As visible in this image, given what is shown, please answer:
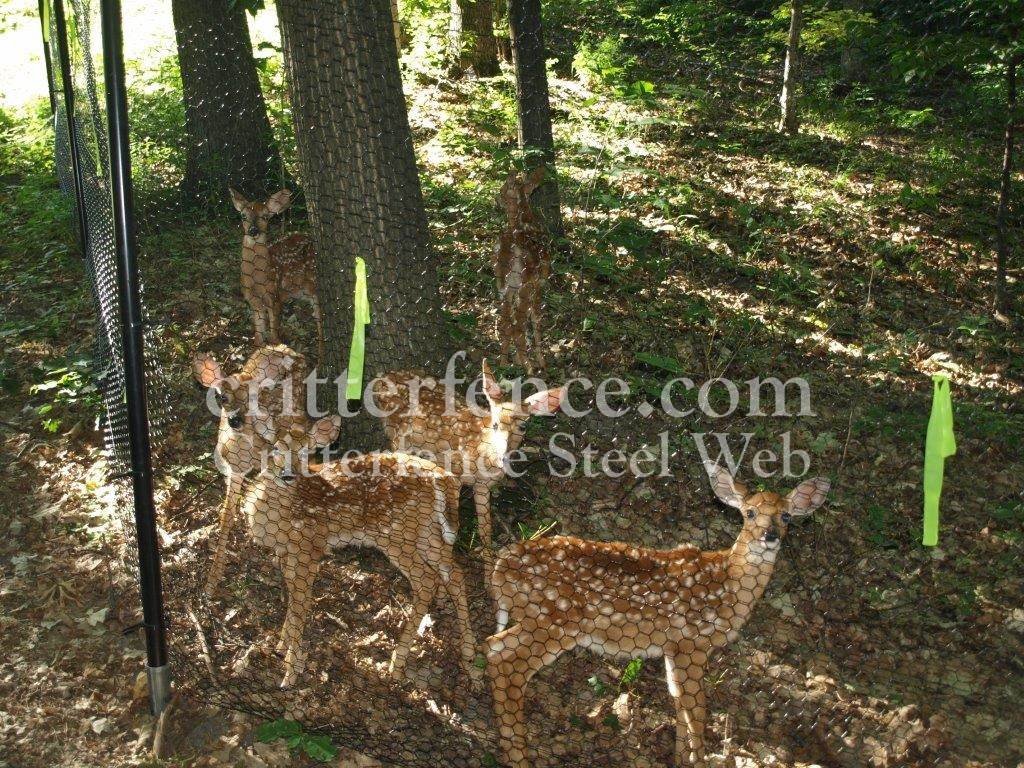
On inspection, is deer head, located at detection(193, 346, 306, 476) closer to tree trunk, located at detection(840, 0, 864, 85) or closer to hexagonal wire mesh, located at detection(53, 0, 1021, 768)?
hexagonal wire mesh, located at detection(53, 0, 1021, 768)

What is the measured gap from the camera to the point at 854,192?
963 centimetres

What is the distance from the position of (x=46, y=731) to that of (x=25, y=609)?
798mm

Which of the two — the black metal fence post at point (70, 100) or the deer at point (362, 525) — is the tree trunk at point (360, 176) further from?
the black metal fence post at point (70, 100)

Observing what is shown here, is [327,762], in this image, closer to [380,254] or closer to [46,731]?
[46,731]

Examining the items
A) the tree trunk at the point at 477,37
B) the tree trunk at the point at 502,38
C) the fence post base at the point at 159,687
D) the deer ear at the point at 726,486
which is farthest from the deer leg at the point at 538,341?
the tree trunk at the point at 502,38

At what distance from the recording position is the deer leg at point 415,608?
14.2 ft

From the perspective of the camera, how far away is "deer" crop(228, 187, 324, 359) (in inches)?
249

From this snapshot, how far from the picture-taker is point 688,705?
13.3 ft

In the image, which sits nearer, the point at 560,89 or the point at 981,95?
the point at 981,95

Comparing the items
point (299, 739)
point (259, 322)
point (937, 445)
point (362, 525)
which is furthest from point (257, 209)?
point (937, 445)

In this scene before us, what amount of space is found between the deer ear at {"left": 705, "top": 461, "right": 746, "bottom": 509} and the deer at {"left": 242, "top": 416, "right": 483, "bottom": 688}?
1375 millimetres

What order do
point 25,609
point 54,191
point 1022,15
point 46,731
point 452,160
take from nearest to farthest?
1. point 46,731
2. point 25,609
3. point 1022,15
4. point 54,191
5. point 452,160

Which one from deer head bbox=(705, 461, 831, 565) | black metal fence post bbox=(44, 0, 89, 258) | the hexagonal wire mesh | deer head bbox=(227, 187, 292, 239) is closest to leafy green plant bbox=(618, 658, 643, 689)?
the hexagonal wire mesh

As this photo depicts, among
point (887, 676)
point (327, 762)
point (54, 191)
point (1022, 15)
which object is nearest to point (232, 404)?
point (327, 762)
